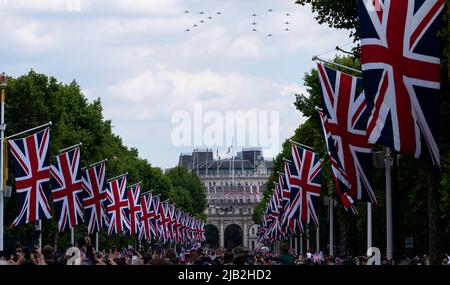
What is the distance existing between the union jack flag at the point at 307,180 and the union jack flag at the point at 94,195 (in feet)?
30.5

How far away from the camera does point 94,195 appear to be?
200 ft

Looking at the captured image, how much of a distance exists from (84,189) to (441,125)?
78.0 ft

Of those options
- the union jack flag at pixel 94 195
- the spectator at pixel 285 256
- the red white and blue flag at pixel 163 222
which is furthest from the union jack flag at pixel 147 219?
the spectator at pixel 285 256

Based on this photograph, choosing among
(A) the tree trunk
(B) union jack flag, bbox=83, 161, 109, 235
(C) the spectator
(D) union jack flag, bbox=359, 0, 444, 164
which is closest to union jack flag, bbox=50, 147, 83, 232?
(B) union jack flag, bbox=83, 161, 109, 235

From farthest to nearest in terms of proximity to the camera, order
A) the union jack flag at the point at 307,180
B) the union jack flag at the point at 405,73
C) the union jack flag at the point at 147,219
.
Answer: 1. the union jack flag at the point at 147,219
2. the union jack flag at the point at 307,180
3. the union jack flag at the point at 405,73

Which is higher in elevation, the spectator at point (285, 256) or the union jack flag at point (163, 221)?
the union jack flag at point (163, 221)

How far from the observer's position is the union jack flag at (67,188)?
176 ft

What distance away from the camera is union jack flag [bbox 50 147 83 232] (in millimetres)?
53572

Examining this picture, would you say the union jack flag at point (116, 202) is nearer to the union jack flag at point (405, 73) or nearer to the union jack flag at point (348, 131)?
the union jack flag at point (348, 131)

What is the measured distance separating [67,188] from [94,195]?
7284 mm

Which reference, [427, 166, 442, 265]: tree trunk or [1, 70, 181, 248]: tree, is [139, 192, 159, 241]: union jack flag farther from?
[427, 166, 442, 265]: tree trunk

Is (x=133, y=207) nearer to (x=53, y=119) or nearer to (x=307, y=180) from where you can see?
(x=53, y=119)

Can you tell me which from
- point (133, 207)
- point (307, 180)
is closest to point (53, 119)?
point (133, 207)

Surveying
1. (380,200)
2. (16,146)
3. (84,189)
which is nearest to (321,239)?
(380,200)
